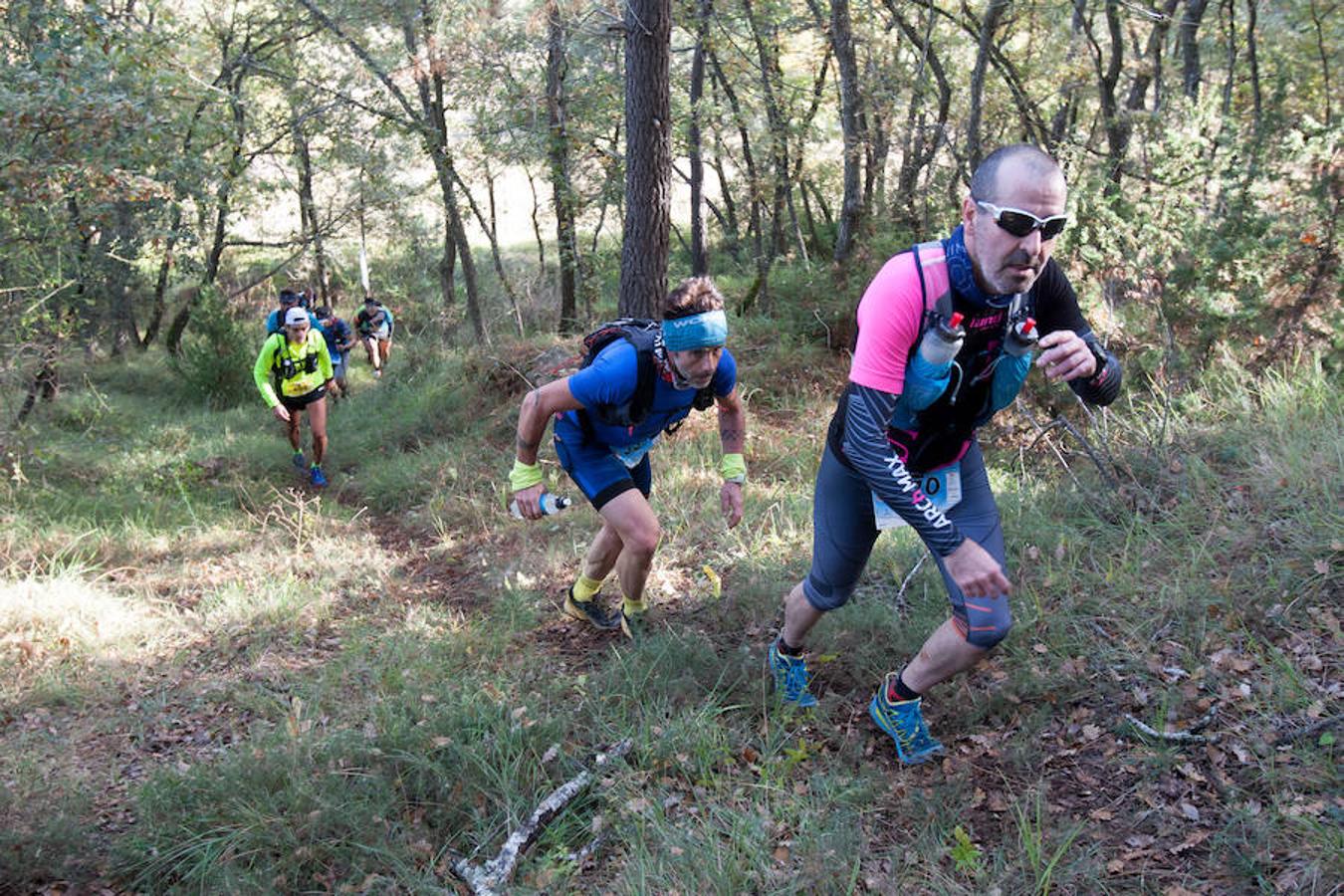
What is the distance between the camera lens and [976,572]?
3.02m

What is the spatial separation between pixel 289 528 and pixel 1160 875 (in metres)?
6.82

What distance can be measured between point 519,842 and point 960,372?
2.33 meters

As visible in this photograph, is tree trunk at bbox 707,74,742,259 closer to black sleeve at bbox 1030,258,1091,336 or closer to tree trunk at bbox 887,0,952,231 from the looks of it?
tree trunk at bbox 887,0,952,231

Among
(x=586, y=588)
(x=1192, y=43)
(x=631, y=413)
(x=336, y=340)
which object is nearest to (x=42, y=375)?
(x=336, y=340)

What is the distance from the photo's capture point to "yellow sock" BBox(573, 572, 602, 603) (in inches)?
215

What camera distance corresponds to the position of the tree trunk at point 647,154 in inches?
324

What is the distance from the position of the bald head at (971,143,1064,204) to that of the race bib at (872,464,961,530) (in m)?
1.04

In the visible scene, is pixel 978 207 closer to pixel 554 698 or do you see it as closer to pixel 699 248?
pixel 554 698

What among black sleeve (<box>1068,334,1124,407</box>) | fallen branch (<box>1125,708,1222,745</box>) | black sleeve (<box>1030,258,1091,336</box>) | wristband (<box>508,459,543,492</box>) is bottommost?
fallen branch (<box>1125,708,1222,745</box>)

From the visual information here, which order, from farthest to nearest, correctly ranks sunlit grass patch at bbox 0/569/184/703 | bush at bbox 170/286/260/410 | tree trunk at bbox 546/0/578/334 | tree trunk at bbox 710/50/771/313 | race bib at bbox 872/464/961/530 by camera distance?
bush at bbox 170/286/260/410 < tree trunk at bbox 546/0/578/334 < tree trunk at bbox 710/50/771/313 < sunlit grass patch at bbox 0/569/184/703 < race bib at bbox 872/464/961/530

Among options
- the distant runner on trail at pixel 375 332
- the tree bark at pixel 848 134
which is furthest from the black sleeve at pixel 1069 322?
the distant runner on trail at pixel 375 332

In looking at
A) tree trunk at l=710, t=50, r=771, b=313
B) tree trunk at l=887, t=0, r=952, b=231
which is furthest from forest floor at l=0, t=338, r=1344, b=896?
tree trunk at l=710, t=50, r=771, b=313

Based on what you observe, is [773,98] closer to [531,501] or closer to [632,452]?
[632,452]

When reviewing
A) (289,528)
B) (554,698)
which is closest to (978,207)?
(554,698)
